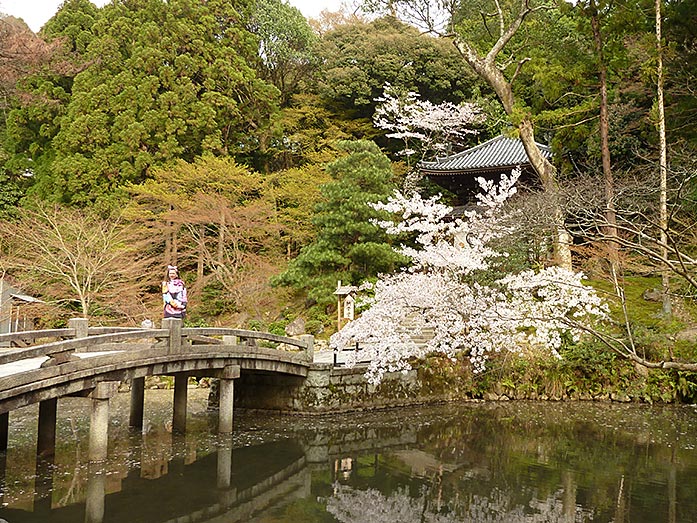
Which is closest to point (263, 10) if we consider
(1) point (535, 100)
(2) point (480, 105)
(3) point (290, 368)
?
(2) point (480, 105)

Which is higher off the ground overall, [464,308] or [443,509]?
[464,308]

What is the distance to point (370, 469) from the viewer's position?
10.4m

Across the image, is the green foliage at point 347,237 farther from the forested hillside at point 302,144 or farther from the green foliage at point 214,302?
the green foliage at point 214,302

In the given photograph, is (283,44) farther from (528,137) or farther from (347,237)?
(528,137)

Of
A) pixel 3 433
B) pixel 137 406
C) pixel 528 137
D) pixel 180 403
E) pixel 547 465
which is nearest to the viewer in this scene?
pixel 3 433

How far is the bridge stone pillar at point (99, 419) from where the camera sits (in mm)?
9438

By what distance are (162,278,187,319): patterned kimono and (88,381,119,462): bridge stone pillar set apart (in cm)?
228

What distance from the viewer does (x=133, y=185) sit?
70.8 feet

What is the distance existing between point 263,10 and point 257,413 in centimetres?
1943

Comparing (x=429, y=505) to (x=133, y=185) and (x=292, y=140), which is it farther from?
(x=292, y=140)

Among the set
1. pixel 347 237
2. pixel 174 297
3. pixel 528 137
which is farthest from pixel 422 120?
pixel 174 297

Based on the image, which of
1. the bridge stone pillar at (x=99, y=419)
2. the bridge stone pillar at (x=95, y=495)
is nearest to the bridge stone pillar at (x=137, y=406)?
the bridge stone pillar at (x=99, y=419)

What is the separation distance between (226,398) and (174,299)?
6.89 feet

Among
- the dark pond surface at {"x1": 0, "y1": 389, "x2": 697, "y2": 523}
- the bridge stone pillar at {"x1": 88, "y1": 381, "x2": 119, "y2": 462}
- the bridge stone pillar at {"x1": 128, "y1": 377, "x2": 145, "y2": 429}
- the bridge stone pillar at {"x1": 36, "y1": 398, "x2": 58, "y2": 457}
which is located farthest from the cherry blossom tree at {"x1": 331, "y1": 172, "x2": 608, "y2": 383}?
the bridge stone pillar at {"x1": 36, "y1": 398, "x2": 58, "y2": 457}
